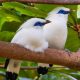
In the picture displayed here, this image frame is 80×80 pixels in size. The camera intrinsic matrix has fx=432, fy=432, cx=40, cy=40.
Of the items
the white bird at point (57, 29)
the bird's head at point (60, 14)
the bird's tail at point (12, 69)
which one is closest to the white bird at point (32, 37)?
the bird's tail at point (12, 69)

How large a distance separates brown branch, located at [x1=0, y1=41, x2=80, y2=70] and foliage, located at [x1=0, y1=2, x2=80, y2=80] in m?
0.44

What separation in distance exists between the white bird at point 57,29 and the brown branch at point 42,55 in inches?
10.9

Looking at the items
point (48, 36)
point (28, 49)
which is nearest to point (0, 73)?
point (48, 36)

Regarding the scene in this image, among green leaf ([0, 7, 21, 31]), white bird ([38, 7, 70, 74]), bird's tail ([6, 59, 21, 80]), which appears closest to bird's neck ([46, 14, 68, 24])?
white bird ([38, 7, 70, 74])

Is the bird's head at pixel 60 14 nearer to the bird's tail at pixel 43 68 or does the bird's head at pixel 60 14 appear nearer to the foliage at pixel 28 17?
the foliage at pixel 28 17

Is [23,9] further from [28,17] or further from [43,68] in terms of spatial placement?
[43,68]

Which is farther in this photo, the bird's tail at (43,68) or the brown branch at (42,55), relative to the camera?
the bird's tail at (43,68)

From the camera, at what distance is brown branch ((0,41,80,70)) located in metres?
1.46

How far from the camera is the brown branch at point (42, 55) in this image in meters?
1.46

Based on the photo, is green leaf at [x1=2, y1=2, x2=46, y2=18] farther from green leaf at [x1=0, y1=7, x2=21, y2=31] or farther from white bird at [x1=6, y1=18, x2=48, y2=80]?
white bird at [x1=6, y1=18, x2=48, y2=80]

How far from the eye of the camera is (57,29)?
6.07 ft

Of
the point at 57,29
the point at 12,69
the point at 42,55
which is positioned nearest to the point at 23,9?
the point at 57,29

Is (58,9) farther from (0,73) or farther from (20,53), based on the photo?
(20,53)

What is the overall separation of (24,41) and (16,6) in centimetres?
44
